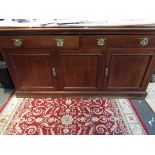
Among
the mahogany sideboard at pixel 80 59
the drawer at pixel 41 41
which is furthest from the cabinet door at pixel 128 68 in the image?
the drawer at pixel 41 41

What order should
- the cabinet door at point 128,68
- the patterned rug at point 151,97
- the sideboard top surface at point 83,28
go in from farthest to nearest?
the patterned rug at point 151,97
the cabinet door at point 128,68
the sideboard top surface at point 83,28

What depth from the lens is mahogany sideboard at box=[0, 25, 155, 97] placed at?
3.51ft

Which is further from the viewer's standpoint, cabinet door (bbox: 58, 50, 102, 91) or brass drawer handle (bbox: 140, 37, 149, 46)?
cabinet door (bbox: 58, 50, 102, 91)

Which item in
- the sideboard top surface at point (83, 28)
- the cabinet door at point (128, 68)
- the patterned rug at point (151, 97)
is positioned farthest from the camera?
the patterned rug at point (151, 97)

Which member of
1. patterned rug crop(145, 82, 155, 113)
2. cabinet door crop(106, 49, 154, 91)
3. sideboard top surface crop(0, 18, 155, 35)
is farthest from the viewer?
patterned rug crop(145, 82, 155, 113)

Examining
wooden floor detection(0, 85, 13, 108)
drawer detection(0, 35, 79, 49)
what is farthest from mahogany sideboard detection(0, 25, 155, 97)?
wooden floor detection(0, 85, 13, 108)

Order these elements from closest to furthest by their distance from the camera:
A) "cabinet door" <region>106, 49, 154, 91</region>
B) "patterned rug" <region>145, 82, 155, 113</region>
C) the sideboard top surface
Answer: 1. the sideboard top surface
2. "cabinet door" <region>106, 49, 154, 91</region>
3. "patterned rug" <region>145, 82, 155, 113</region>

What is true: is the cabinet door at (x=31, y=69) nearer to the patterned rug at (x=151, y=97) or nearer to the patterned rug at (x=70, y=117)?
the patterned rug at (x=70, y=117)

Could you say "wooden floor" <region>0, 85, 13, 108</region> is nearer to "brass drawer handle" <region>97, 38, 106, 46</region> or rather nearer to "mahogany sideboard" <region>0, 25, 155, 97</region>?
"mahogany sideboard" <region>0, 25, 155, 97</region>

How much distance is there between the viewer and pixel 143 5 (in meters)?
1.05

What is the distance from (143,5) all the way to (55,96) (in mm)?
1175

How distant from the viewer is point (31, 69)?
1284 mm

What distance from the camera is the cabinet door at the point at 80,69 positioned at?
1189mm
